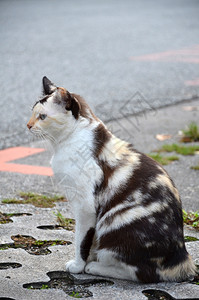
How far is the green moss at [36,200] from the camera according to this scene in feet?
13.7

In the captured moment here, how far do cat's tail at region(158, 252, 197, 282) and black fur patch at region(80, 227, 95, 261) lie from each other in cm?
45

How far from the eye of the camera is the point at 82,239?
10.1 ft

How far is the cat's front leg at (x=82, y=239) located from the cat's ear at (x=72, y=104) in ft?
1.97

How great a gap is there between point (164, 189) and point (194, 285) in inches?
23.2

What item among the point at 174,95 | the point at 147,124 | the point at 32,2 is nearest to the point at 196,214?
the point at 147,124

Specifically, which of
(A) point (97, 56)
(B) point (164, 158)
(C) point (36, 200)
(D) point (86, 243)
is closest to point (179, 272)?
(D) point (86, 243)

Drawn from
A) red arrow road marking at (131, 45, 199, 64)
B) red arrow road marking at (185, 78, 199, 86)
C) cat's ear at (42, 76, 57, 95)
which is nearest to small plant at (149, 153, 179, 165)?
cat's ear at (42, 76, 57, 95)

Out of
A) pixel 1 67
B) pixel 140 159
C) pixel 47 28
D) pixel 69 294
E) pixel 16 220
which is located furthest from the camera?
pixel 47 28

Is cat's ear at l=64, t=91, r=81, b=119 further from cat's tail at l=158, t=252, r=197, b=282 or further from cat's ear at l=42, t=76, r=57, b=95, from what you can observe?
cat's tail at l=158, t=252, r=197, b=282

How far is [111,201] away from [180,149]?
2.87 m

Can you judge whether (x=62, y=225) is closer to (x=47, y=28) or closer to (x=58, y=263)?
(x=58, y=263)

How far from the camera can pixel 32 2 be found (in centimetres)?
1549

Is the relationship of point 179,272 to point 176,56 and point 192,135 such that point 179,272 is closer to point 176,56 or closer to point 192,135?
point 192,135

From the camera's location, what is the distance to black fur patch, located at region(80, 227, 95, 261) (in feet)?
10.1
